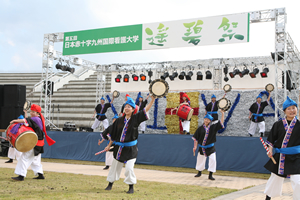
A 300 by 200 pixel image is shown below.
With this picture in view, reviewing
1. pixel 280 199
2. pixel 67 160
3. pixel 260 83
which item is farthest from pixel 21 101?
pixel 260 83

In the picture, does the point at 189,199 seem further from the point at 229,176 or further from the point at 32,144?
the point at 229,176

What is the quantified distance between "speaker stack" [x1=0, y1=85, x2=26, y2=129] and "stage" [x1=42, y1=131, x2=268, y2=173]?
7.04 ft

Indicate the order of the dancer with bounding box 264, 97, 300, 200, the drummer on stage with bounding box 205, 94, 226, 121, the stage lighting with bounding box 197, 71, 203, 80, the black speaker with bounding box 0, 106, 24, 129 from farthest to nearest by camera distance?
the stage lighting with bounding box 197, 71, 203, 80 → the drummer on stage with bounding box 205, 94, 226, 121 → the black speaker with bounding box 0, 106, 24, 129 → the dancer with bounding box 264, 97, 300, 200

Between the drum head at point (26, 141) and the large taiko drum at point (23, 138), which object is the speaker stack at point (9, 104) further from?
the drum head at point (26, 141)

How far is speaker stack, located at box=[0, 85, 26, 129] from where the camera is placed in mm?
10062

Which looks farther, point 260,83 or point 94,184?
point 260,83

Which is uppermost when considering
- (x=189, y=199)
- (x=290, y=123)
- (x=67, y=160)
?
(x=290, y=123)

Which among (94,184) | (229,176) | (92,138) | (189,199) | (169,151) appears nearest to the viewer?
(189,199)

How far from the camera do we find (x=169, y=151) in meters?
9.98

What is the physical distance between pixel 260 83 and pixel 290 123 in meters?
9.12

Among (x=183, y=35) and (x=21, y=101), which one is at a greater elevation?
(x=183, y=35)

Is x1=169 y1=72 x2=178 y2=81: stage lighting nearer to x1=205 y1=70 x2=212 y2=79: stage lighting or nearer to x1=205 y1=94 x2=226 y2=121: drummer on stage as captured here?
x1=205 y1=70 x2=212 y2=79: stage lighting

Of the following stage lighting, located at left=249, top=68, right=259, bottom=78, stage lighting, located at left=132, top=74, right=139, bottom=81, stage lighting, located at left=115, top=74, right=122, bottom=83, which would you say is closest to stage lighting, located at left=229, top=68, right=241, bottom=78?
stage lighting, located at left=249, top=68, right=259, bottom=78

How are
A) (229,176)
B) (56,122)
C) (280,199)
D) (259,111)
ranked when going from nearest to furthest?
(280,199) → (229,176) → (259,111) → (56,122)
